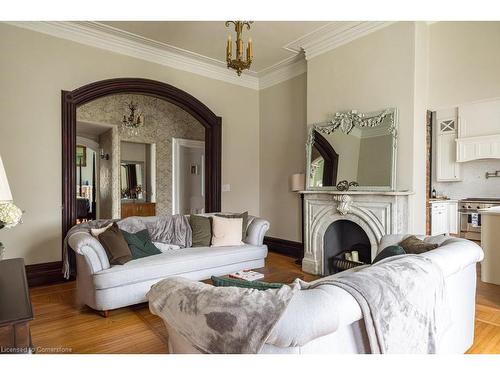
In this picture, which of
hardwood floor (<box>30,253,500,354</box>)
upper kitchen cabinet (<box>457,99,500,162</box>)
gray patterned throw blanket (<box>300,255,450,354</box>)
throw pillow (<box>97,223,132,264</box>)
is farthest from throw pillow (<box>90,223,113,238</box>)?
upper kitchen cabinet (<box>457,99,500,162</box>)

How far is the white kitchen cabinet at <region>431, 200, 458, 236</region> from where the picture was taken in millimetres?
6285

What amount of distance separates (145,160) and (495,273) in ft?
20.4

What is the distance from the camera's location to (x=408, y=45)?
3432 mm

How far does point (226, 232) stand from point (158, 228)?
2.73 ft

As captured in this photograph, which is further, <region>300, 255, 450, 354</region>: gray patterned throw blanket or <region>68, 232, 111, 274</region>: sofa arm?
<region>68, 232, 111, 274</region>: sofa arm

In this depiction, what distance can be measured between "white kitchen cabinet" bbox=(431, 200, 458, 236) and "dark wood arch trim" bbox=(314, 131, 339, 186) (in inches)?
134

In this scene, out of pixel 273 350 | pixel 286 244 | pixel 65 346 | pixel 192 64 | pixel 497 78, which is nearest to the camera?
pixel 273 350

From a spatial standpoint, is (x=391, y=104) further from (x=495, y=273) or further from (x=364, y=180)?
(x=495, y=273)

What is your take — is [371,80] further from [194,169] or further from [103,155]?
[103,155]

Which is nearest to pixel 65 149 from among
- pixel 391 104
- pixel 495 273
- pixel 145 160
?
pixel 145 160

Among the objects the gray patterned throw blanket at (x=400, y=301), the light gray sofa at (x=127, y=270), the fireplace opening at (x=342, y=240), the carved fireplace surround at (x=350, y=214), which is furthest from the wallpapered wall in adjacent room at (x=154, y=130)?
the gray patterned throw blanket at (x=400, y=301)

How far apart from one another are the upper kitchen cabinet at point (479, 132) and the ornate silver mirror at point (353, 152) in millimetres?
3806

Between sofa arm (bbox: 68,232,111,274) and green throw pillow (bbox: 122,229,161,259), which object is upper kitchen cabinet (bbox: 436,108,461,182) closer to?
green throw pillow (bbox: 122,229,161,259)

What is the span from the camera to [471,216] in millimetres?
6453
